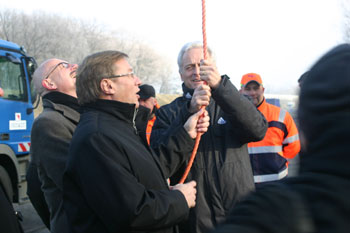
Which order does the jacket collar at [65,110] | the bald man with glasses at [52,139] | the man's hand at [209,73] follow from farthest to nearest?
the jacket collar at [65,110] → the bald man with glasses at [52,139] → the man's hand at [209,73]

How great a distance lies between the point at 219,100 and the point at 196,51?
23.5 inches

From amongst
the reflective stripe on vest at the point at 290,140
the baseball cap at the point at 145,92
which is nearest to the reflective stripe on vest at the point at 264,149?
the reflective stripe on vest at the point at 290,140

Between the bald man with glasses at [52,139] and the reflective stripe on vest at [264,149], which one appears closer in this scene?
the bald man with glasses at [52,139]

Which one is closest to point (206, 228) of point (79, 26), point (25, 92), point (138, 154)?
point (138, 154)

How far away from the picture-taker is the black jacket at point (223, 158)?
2.28m

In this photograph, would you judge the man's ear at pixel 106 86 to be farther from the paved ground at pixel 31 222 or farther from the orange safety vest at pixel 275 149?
the paved ground at pixel 31 222

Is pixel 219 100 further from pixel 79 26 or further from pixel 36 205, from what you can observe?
pixel 79 26

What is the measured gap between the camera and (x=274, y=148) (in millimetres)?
3766

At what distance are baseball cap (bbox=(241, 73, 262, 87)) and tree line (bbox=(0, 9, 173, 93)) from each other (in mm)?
28269

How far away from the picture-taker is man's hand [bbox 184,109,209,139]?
229 cm

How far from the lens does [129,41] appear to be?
4669 cm

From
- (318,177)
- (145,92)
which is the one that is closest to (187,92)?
(318,177)

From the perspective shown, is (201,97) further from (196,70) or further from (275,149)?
(275,149)

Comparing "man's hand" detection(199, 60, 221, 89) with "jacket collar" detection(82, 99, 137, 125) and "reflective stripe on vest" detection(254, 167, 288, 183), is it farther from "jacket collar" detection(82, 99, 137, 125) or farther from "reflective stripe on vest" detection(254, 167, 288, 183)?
"reflective stripe on vest" detection(254, 167, 288, 183)
